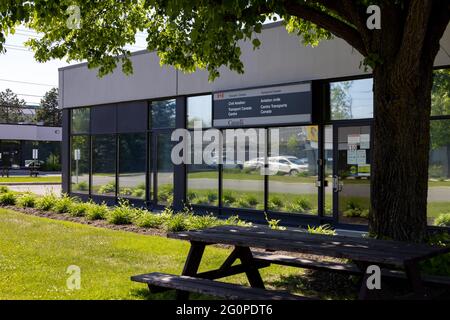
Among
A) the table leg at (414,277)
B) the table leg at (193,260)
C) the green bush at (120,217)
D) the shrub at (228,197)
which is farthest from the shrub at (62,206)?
the table leg at (414,277)

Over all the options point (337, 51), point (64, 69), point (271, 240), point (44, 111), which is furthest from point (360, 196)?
point (44, 111)

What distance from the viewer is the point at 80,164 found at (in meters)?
19.2

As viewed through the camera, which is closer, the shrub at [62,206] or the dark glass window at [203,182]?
the dark glass window at [203,182]

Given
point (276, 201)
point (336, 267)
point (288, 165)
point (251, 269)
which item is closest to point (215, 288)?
point (251, 269)

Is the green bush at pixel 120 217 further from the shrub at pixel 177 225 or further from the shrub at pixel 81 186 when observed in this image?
the shrub at pixel 81 186

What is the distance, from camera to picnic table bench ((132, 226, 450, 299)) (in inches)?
189

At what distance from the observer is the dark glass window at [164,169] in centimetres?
1580

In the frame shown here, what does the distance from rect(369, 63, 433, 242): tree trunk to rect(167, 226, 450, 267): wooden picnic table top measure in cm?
114

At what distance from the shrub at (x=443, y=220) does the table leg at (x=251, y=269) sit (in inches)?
215

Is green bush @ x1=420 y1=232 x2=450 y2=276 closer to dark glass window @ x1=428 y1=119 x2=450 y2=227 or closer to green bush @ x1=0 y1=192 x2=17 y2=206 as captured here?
dark glass window @ x1=428 y1=119 x2=450 y2=227

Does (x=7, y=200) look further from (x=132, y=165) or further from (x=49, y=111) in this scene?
(x=49, y=111)

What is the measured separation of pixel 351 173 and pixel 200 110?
5056 millimetres

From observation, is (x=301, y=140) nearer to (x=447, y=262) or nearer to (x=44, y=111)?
(x=447, y=262)
